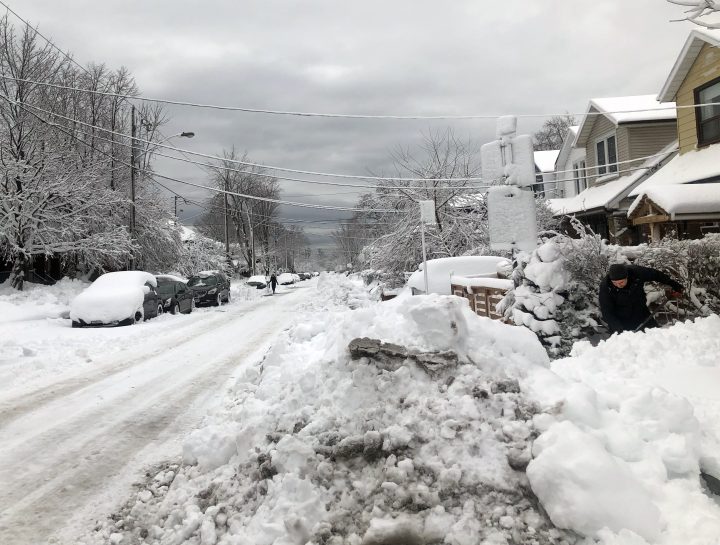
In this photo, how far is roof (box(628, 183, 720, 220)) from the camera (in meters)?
11.3

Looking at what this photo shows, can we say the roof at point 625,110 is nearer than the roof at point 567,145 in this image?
Yes

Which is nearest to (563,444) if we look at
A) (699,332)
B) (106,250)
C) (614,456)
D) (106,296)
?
(614,456)

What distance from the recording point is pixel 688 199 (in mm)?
11453

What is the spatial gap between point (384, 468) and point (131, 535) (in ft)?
5.99

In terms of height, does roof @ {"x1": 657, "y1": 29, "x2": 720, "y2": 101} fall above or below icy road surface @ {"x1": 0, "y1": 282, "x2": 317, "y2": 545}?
above

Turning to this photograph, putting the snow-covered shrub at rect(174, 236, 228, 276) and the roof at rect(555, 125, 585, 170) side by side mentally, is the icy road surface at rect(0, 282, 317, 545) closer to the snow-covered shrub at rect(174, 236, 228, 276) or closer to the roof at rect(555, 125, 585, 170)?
the roof at rect(555, 125, 585, 170)

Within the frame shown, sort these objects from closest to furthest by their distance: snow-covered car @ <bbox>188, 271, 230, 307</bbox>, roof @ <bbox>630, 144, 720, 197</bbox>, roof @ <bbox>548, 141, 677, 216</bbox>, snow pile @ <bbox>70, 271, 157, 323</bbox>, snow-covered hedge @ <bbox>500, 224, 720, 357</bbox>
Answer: snow-covered hedge @ <bbox>500, 224, 720, 357</bbox>
roof @ <bbox>630, 144, 720, 197</bbox>
snow pile @ <bbox>70, 271, 157, 323</bbox>
roof @ <bbox>548, 141, 677, 216</bbox>
snow-covered car @ <bbox>188, 271, 230, 307</bbox>

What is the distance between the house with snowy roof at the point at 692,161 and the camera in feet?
37.7

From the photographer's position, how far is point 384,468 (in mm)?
3340

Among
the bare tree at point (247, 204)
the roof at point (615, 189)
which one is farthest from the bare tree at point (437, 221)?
the bare tree at point (247, 204)

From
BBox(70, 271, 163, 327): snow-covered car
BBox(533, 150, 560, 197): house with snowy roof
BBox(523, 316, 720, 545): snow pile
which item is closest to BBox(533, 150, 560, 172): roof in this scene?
BBox(533, 150, 560, 197): house with snowy roof

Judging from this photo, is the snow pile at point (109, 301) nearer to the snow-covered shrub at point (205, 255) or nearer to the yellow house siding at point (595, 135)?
the yellow house siding at point (595, 135)

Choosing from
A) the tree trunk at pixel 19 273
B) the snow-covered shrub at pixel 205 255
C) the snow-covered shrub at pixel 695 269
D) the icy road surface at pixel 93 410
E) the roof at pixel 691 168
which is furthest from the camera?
the snow-covered shrub at pixel 205 255

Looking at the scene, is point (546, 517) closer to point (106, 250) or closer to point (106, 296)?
point (106, 296)
